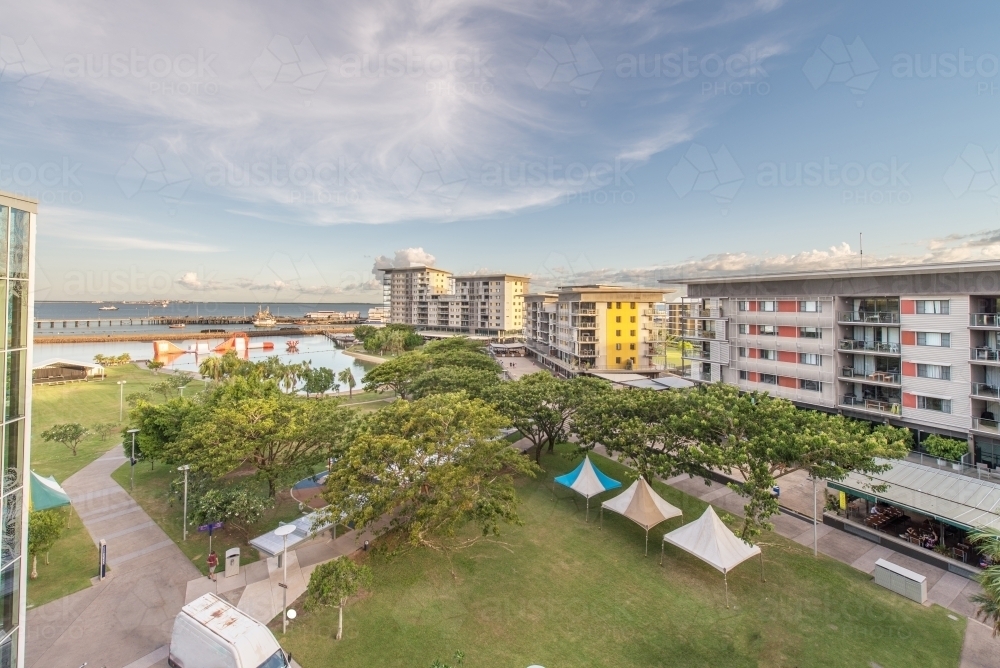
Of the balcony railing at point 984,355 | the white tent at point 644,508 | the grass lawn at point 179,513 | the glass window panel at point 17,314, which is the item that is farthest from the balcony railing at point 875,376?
the glass window panel at point 17,314

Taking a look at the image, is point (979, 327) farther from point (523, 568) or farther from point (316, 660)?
point (316, 660)

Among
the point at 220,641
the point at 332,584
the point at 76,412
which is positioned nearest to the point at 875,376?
the point at 332,584

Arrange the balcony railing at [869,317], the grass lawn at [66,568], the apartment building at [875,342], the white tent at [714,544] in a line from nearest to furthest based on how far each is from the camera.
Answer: the grass lawn at [66,568] < the white tent at [714,544] < the apartment building at [875,342] < the balcony railing at [869,317]

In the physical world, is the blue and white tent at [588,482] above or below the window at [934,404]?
below

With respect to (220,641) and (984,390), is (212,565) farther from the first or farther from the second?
(984,390)

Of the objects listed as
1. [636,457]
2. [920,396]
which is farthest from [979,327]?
[636,457]

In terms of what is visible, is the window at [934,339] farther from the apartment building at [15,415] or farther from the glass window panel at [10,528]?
the glass window panel at [10,528]
